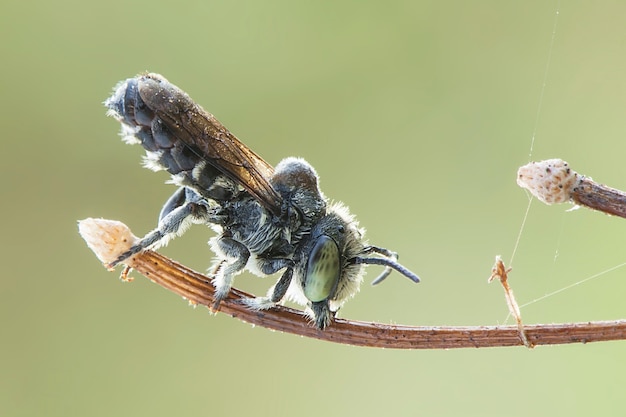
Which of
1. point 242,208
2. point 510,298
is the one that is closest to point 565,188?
point 510,298

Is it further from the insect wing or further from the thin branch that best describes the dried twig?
the insect wing

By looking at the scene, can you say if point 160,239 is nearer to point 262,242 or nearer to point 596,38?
point 262,242

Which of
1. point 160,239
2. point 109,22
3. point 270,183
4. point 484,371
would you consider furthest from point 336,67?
point 160,239

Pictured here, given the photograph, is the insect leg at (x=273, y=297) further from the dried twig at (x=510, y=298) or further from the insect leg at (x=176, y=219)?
the dried twig at (x=510, y=298)

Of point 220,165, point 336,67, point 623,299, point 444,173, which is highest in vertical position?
point 336,67

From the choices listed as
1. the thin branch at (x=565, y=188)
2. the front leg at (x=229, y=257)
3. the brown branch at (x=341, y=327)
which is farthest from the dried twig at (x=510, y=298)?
the front leg at (x=229, y=257)

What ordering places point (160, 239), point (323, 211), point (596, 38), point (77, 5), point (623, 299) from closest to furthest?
point (160, 239) → point (323, 211) → point (623, 299) → point (596, 38) → point (77, 5)

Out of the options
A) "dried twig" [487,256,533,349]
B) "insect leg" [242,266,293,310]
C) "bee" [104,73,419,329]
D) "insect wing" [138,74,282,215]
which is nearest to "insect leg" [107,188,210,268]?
"bee" [104,73,419,329]
